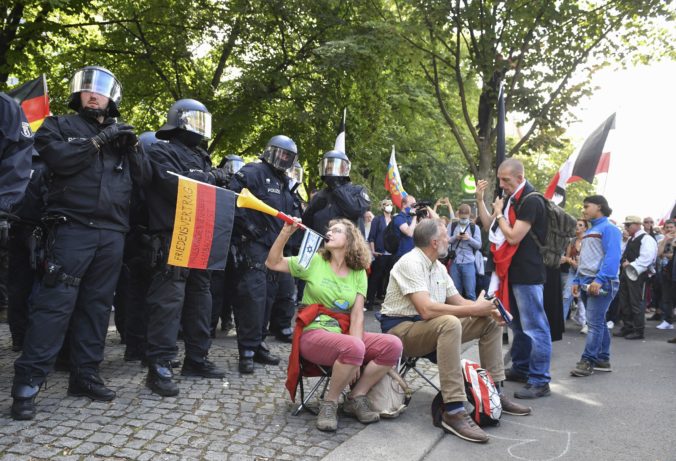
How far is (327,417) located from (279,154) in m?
2.72

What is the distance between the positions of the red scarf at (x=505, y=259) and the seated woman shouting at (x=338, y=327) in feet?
5.21

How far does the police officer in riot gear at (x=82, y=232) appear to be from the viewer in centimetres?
404

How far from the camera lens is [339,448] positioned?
3.79 meters

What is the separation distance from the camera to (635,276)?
387 inches

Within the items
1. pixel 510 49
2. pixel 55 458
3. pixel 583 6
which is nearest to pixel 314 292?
pixel 55 458

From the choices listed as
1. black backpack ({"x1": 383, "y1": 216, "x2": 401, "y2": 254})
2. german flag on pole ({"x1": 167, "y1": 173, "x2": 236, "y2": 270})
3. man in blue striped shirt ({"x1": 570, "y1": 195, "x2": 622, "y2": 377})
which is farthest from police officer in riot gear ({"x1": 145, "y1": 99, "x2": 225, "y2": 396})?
black backpack ({"x1": 383, "y1": 216, "x2": 401, "y2": 254})

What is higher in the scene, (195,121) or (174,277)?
(195,121)

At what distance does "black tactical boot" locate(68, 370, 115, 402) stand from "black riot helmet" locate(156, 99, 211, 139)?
1.98 m

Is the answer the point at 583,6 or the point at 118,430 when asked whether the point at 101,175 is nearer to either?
the point at 118,430

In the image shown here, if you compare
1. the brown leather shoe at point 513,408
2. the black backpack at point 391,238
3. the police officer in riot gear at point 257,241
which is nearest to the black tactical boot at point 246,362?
the police officer in riot gear at point 257,241

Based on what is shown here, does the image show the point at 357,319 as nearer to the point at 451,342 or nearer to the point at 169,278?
the point at 451,342

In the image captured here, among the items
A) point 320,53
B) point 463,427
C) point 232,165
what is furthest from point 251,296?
point 320,53

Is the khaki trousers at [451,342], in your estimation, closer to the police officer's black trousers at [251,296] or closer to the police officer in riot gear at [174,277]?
the police officer's black trousers at [251,296]

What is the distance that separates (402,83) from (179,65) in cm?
614
